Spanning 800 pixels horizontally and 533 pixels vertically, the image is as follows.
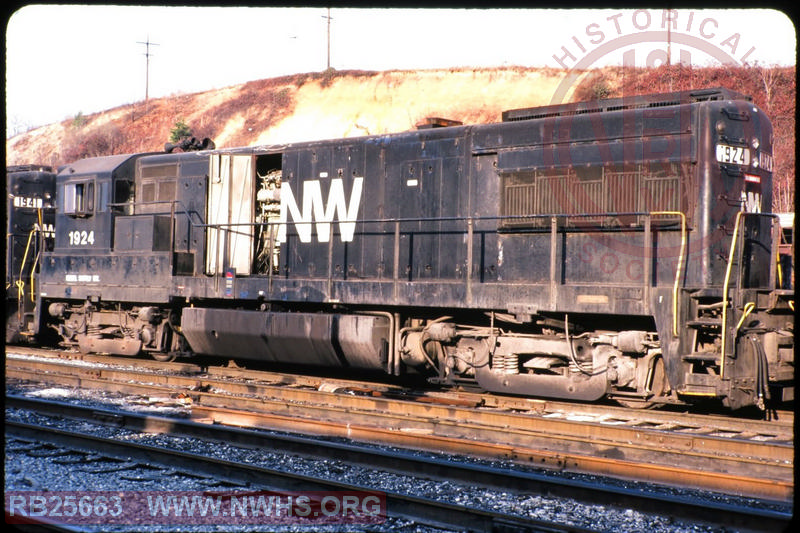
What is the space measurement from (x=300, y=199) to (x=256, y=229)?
1.15 metres

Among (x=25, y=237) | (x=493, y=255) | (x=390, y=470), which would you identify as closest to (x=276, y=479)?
(x=390, y=470)

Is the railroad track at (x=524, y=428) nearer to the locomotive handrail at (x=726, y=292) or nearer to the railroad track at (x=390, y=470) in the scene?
the railroad track at (x=390, y=470)

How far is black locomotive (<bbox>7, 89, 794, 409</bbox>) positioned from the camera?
9.39 meters

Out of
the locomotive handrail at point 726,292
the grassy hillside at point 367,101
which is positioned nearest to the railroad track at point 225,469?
the locomotive handrail at point 726,292

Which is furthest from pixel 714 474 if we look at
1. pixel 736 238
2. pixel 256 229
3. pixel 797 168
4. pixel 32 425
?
pixel 256 229

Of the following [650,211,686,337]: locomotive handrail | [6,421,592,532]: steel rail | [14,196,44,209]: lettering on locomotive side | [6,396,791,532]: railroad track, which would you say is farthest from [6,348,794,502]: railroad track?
[14,196,44,209]: lettering on locomotive side

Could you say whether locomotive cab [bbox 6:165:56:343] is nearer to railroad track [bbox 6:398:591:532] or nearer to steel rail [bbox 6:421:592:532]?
railroad track [bbox 6:398:591:532]

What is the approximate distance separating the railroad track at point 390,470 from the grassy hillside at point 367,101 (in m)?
31.3

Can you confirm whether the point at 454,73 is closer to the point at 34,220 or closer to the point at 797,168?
the point at 34,220

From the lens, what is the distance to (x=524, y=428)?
9.12 m

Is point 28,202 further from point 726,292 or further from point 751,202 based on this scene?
point 726,292

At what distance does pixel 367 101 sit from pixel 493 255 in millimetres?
41966

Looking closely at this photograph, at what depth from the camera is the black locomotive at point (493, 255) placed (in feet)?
30.8

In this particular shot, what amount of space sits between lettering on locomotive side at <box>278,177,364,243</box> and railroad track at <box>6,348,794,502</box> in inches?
93.6
